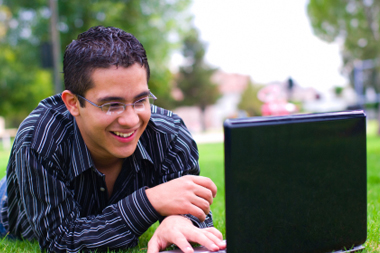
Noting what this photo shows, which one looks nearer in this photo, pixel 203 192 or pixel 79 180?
pixel 203 192

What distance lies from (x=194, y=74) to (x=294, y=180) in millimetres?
42332

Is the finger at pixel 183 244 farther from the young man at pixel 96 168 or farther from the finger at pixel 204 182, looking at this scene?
the finger at pixel 204 182

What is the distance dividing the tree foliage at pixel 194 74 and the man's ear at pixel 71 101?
4134cm

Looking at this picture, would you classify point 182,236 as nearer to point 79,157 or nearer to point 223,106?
point 79,157

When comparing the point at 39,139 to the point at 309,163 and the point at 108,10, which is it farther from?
the point at 108,10

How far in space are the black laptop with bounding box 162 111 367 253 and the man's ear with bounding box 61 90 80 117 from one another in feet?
3.27

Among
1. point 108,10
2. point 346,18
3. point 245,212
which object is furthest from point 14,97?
point 245,212

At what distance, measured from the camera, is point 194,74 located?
43156 mm

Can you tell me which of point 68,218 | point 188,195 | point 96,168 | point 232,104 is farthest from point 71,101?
point 232,104

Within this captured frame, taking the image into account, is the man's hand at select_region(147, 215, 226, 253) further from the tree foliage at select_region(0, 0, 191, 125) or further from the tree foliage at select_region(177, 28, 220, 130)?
the tree foliage at select_region(177, 28, 220, 130)

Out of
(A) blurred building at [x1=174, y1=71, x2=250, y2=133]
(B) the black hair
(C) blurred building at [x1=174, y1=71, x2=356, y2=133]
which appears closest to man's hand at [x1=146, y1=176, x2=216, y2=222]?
(B) the black hair

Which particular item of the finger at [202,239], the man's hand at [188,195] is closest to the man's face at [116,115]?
the man's hand at [188,195]

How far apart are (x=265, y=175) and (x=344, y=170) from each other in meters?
0.34

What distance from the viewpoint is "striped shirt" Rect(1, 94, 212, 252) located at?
1786 millimetres
